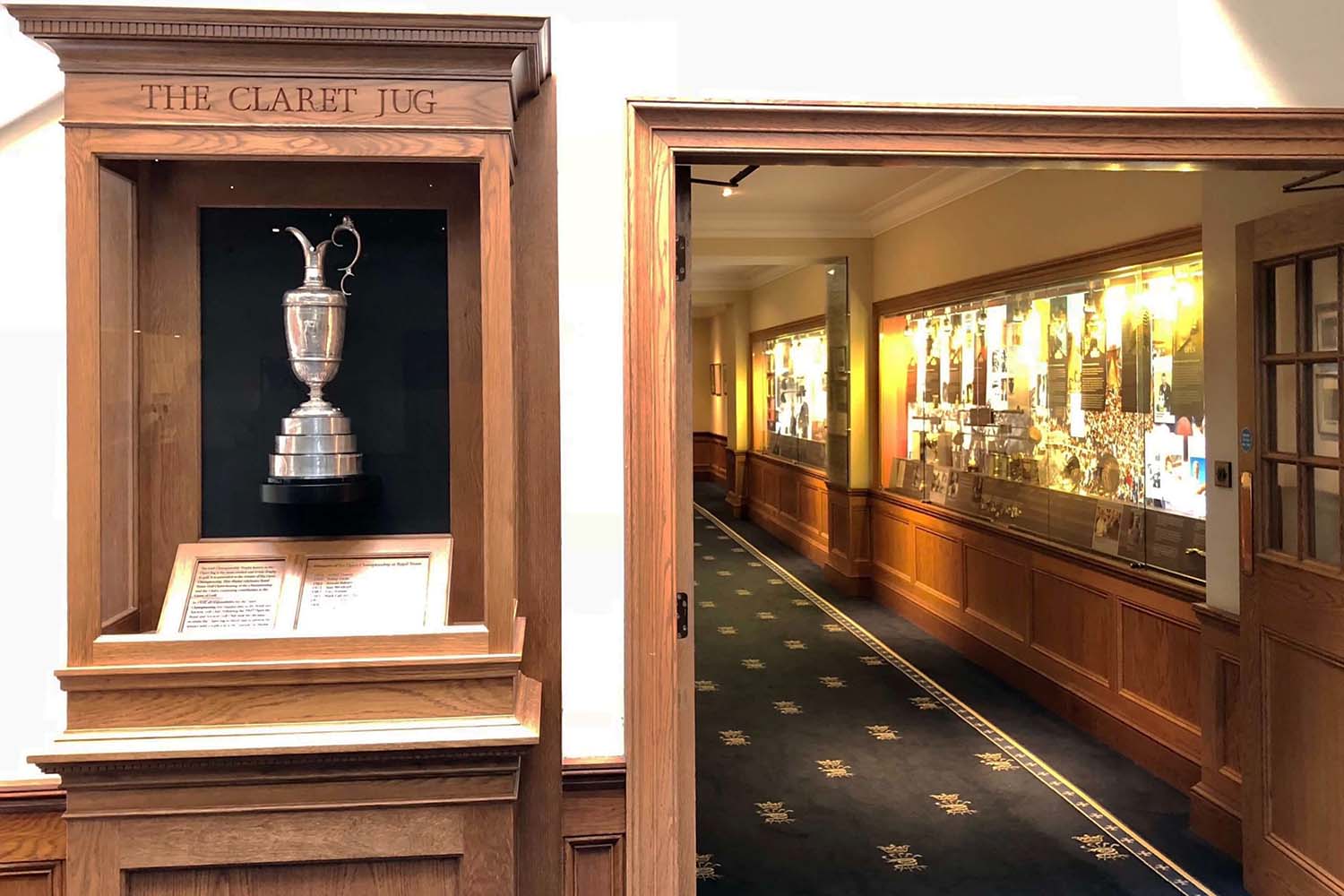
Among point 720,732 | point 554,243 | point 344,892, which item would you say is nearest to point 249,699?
point 344,892

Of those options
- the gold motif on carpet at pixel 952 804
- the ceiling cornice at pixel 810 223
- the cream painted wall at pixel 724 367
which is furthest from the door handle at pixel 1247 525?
the cream painted wall at pixel 724 367

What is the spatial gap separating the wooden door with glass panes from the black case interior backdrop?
8.20ft

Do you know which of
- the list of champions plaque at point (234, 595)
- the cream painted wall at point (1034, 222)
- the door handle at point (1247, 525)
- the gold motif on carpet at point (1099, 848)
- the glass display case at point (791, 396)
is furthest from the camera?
the glass display case at point (791, 396)

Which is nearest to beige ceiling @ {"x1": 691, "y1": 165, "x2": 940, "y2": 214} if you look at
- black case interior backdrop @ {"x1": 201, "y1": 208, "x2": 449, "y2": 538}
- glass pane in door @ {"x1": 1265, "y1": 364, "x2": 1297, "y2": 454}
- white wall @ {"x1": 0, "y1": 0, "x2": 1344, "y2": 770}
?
glass pane in door @ {"x1": 1265, "y1": 364, "x2": 1297, "y2": 454}

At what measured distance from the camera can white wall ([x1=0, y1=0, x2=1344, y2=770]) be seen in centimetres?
223

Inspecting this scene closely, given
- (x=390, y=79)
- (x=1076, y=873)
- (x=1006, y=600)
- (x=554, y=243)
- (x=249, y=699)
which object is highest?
(x=390, y=79)

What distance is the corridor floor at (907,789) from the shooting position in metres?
3.80

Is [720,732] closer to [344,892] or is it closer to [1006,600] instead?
[1006,600]

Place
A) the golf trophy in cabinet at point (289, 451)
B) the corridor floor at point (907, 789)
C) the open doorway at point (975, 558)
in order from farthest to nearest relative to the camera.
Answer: the open doorway at point (975, 558) → the corridor floor at point (907, 789) → the golf trophy in cabinet at point (289, 451)

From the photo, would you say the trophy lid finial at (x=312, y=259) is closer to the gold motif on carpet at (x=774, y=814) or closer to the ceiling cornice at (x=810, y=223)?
the gold motif on carpet at (x=774, y=814)

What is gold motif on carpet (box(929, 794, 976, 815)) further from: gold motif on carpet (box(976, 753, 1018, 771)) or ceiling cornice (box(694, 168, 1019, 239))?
ceiling cornice (box(694, 168, 1019, 239))

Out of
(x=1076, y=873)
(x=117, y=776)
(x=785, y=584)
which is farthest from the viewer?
(x=785, y=584)

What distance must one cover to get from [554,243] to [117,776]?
132 cm

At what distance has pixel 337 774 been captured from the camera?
6.40 ft
